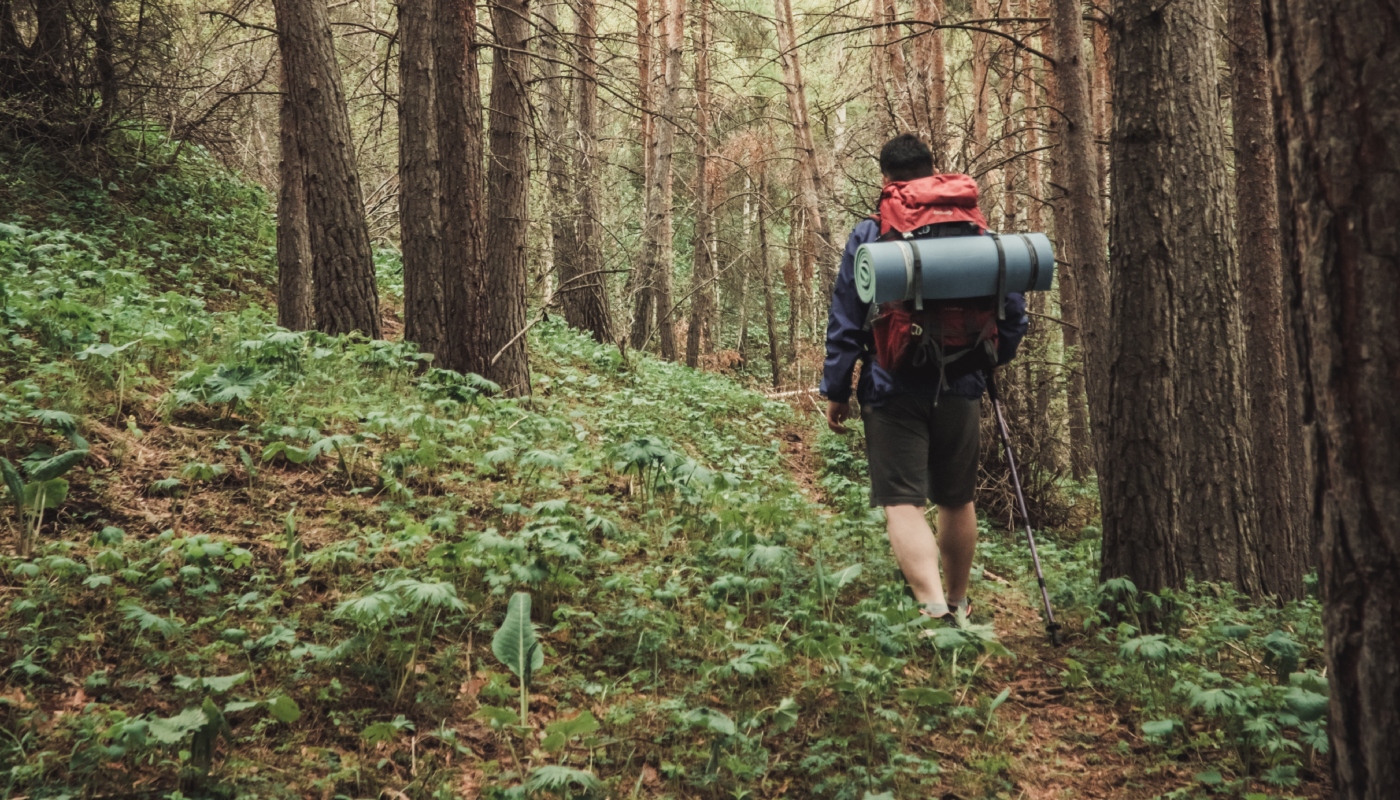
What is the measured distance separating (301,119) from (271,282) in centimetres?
379

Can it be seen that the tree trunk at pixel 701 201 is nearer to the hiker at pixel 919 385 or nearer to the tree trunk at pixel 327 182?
the tree trunk at pixel 327 182

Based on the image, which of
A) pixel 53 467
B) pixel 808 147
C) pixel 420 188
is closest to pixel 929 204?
pixel 53 467

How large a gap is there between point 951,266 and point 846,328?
1.93ft

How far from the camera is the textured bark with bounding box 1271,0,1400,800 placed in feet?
5.52

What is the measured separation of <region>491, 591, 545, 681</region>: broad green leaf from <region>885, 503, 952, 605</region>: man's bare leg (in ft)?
5.91

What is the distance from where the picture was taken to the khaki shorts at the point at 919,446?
4223mm

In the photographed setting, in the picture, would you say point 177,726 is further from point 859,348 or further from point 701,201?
point 701,201

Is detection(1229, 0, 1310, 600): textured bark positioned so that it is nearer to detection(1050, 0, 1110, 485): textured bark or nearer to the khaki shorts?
detection(1050, 0, 1110, 485): textured bark

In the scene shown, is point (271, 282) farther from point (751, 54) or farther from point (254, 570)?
point (751, 54)

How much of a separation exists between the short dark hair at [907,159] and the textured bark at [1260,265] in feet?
14.4

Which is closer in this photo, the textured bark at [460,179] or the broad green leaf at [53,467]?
the broad green leaf at [53,467]

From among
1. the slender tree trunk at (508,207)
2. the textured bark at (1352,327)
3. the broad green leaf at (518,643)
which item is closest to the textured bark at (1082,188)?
the slender tree trunk at (508,207)

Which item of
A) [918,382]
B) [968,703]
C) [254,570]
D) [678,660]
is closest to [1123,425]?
[918,382]

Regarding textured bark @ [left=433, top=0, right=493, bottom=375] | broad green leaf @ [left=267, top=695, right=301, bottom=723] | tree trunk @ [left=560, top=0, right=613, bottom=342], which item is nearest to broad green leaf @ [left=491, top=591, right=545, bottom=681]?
broad green leaf @ [left=267, top=695, right=301, bottom=723]
